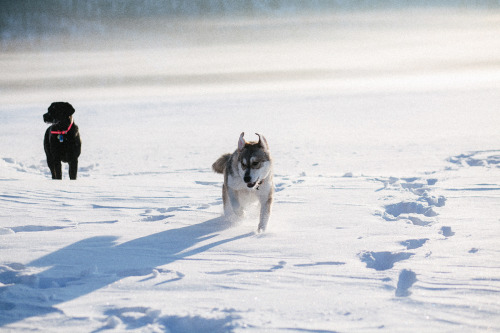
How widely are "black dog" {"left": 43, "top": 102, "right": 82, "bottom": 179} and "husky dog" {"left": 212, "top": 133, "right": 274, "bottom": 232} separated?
14.2ft

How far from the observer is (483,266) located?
14.3ft

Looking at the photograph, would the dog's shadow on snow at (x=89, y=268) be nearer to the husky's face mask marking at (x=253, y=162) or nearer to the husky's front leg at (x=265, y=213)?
the husky's front leg at (x=265, y=213)

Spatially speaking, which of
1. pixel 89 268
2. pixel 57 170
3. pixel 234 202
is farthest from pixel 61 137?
pixel 89 268

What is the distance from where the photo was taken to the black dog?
9172mm

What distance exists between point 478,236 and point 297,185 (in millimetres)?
4053

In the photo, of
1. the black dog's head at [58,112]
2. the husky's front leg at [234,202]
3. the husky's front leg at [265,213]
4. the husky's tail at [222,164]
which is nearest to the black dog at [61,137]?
the black dog's head at [58,112]

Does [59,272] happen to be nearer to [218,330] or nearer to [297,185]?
[218,330]

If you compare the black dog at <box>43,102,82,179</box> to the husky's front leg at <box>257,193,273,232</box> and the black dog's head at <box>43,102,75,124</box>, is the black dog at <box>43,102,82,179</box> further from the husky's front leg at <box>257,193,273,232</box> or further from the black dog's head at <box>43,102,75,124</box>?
the husky's front leg at <box>257,193,273,232</box>

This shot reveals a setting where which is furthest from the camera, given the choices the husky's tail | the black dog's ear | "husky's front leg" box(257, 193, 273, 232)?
the black dog's ear

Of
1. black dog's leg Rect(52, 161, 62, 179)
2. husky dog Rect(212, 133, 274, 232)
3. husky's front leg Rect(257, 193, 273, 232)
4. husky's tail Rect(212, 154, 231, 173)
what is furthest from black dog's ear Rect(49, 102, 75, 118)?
husky's front leg Rect(257, 193, 273, 232)

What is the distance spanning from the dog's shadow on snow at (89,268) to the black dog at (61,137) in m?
4.67

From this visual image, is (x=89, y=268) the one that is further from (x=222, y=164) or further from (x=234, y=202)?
(x=222, y=164)

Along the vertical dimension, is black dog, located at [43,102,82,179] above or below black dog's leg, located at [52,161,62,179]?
above

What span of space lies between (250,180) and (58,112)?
17.1 feet
